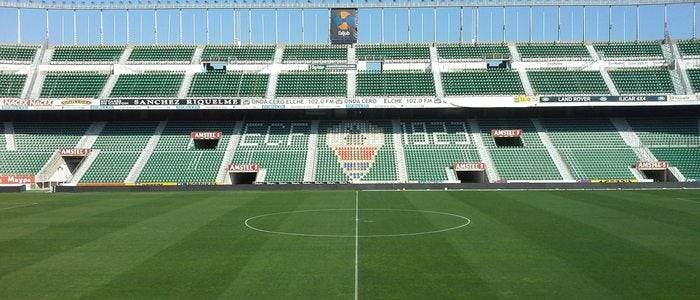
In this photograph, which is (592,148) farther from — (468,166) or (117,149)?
(117,149)

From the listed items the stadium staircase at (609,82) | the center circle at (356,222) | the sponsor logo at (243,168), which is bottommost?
the center circle at (356,222)

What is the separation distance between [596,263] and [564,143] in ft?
128

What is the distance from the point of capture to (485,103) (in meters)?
51.8

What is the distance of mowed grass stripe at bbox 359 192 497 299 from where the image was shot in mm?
12367

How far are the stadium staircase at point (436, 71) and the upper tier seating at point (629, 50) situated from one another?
15.9 meters

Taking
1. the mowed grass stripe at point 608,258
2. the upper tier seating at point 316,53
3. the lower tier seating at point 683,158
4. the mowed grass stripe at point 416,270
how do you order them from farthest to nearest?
the upper tier seating at point 316,53, the lower tier seating at point 683,158, the mowed grass stripe at point 608,258, the mowed grass stripe at point 416,270

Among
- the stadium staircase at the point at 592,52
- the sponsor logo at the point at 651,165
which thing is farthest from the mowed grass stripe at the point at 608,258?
the stadium staircase at the point at 592,52

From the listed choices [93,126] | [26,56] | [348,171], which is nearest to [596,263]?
[348,171]

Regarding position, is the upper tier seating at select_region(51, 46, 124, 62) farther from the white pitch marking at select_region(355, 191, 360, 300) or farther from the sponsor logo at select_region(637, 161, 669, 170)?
the sponsor logo at select_region(637, 161, 669, 170)

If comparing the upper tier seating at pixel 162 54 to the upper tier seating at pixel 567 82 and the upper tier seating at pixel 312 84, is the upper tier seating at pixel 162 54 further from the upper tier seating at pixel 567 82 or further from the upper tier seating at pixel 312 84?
the upper tier seating at pixel 567 82

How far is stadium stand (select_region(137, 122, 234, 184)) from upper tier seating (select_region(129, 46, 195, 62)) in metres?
8.84

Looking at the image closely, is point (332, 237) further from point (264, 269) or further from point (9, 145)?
point (9, 145)

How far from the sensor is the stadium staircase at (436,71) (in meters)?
55.1

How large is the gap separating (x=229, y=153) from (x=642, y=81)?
36994 mm
